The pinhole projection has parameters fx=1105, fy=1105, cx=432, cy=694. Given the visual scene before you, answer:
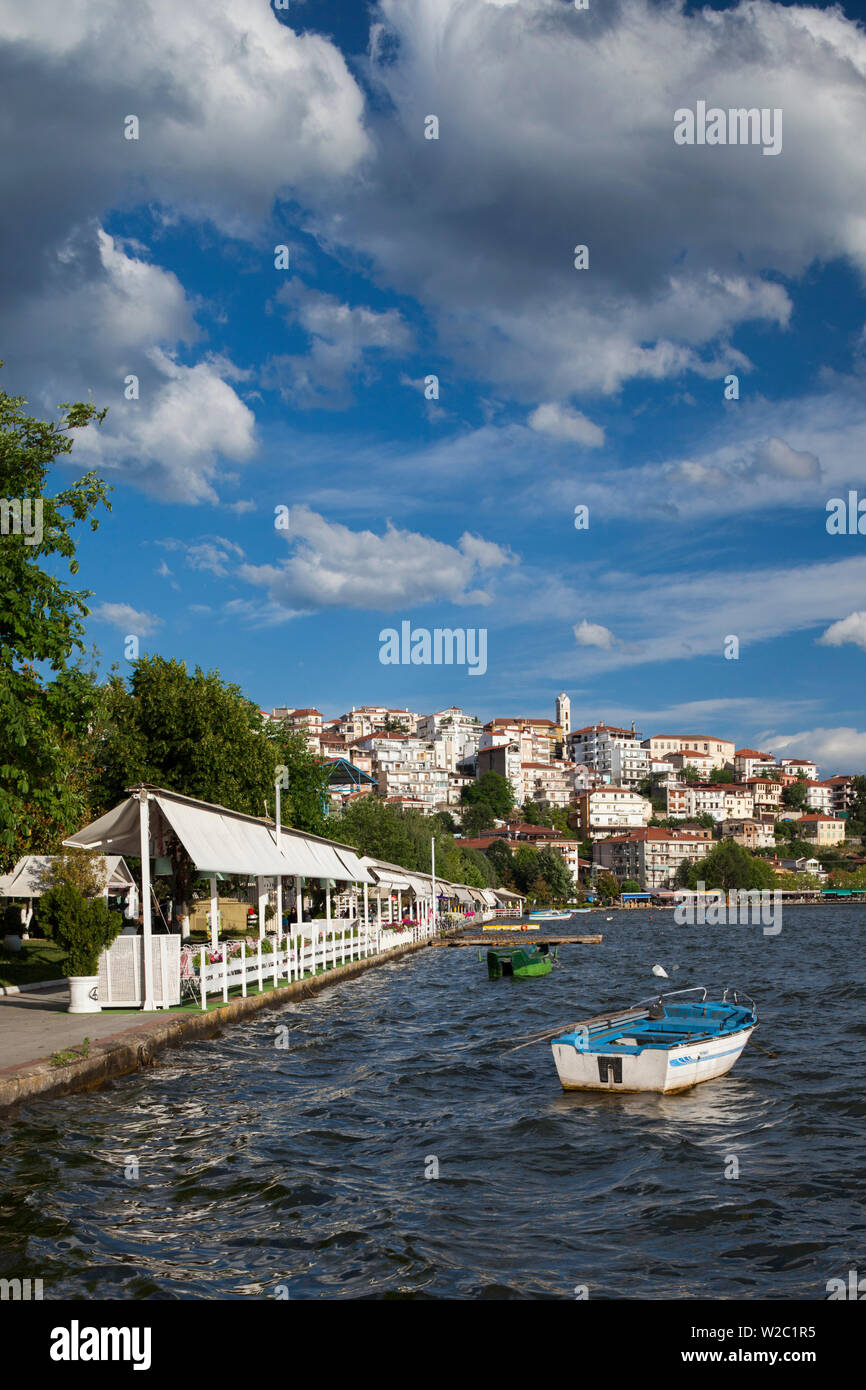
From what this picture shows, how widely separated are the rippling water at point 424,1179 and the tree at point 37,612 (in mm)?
6009

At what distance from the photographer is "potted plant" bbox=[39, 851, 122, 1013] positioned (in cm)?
1892

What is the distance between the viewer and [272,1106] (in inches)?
575

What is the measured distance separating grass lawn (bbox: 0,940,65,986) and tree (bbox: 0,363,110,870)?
189 inches

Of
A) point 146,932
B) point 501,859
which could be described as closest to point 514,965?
point 146,932

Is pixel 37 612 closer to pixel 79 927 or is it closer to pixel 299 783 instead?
pixel 79 927

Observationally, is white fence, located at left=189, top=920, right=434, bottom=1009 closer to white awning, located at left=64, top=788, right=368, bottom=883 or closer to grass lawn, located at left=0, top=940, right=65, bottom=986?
white awning, located at left=64, top=788, right=368, bottom=883

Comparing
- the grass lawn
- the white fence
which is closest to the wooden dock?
the white fence

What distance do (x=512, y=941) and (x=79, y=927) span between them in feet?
157

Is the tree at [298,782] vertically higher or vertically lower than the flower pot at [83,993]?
higher

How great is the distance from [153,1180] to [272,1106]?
159 inches

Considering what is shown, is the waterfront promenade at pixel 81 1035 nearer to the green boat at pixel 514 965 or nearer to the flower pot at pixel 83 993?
the flower pot at pixel 83 993

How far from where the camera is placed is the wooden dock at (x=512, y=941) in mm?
62719

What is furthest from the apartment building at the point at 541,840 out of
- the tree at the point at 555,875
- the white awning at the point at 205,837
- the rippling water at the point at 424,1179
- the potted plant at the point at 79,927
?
the rippling water at the point at 424,1179
